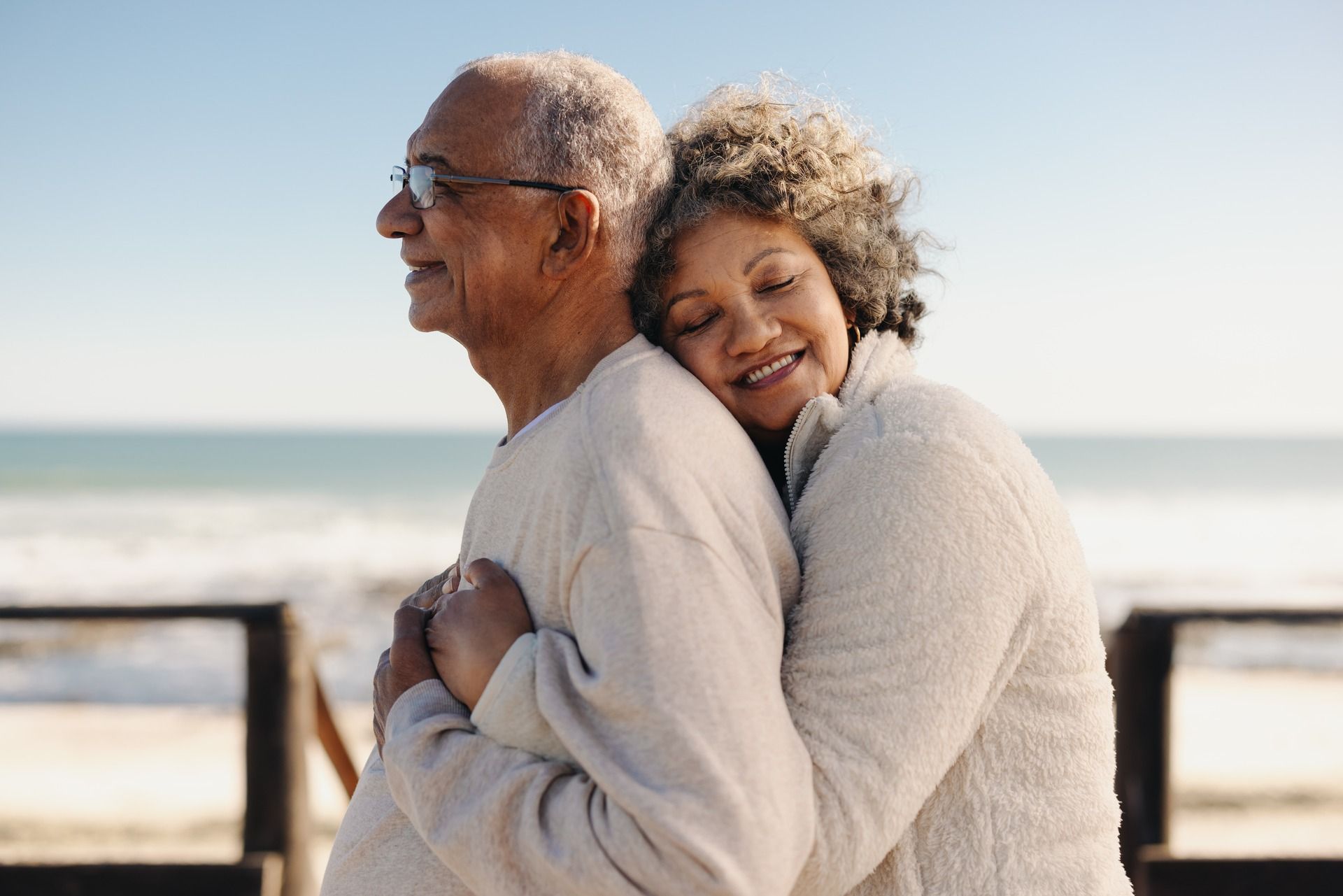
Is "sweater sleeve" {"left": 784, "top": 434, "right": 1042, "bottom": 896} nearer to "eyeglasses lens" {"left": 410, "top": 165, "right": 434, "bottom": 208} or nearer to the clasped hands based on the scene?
the clasped hands

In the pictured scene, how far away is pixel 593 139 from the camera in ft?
4.77

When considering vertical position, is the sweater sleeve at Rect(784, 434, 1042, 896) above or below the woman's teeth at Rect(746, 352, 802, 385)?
below

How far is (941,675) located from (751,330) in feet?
1.95

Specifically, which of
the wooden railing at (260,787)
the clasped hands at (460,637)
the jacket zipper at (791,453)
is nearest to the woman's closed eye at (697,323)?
→ the jacket zipper at (791,453)

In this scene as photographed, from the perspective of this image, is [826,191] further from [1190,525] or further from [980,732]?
[1190,525]

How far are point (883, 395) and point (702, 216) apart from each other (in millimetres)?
379

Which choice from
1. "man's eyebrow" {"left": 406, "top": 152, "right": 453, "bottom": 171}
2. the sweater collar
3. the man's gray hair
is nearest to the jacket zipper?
the sweater collar

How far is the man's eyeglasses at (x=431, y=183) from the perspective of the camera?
56.6 inches

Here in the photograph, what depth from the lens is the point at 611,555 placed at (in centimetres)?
103

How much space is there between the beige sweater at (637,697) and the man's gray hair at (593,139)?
0.35 metres

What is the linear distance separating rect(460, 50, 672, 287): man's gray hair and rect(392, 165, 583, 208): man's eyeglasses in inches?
0.4

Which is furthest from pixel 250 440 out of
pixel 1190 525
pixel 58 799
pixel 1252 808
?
pixel 1252 808

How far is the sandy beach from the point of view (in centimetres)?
655

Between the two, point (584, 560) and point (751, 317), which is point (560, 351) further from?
point (584, 560)
